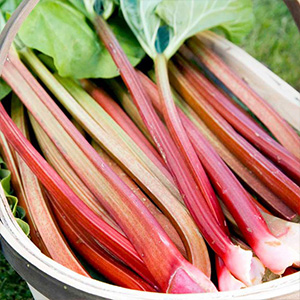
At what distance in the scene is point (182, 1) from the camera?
1.75m

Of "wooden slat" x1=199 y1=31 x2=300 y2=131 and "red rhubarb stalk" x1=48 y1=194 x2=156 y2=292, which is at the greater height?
"wooden slat" x1=199 y1=31 x2=300 y2=131

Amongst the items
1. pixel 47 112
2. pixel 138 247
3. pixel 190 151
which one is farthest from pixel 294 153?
pixel 47 112

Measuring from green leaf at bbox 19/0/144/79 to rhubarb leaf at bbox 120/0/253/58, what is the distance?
0.48 feet

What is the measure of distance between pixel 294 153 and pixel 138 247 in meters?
0.68

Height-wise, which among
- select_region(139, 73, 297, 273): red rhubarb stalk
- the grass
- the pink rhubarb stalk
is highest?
the grass

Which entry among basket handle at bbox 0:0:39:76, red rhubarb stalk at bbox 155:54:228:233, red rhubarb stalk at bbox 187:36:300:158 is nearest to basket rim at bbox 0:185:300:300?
red rhubarb stalk at bbox 155:54:228:233

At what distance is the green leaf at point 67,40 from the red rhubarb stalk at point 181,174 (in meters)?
0.06

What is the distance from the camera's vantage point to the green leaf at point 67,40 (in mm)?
1678

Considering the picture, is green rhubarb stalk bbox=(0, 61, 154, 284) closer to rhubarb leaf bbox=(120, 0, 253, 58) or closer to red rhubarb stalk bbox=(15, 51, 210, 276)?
red rhubarb stalk bbox=(15, 51, 210, 276)

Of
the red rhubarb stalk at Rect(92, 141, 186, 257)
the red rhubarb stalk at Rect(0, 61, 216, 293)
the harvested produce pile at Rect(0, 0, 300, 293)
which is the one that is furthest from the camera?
the red rhubarb stalk at Rect(92, 141, 186, 257)

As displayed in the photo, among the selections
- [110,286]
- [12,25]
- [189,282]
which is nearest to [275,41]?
[12,25]

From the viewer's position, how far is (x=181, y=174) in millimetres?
1357

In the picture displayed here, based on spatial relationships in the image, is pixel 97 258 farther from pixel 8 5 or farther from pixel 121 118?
pixel 8 5

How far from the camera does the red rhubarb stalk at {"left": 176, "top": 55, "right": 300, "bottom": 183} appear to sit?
58.2 inches
